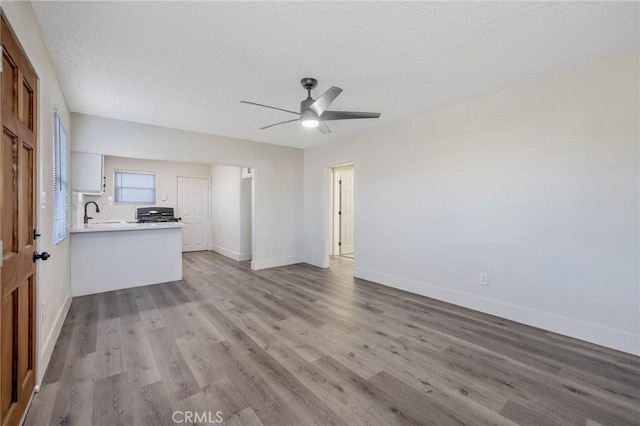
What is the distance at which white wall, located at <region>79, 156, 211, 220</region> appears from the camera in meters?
6.30

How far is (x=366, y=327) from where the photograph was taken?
291 cm

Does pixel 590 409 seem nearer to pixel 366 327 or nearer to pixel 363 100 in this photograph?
pixel 366 327

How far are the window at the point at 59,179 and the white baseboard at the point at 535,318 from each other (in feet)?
13.4

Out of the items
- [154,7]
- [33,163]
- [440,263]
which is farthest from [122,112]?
[440,263]

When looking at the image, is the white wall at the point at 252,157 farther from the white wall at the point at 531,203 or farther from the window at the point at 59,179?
the white wall at the point at 531,203

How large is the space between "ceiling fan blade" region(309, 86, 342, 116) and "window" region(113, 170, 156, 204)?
19.3 feet

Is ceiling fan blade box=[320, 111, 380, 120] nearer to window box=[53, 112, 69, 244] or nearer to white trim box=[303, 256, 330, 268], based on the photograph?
window box=[53, 112, 69, 244]

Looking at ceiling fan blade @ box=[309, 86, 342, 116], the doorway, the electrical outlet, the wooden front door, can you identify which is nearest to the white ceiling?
ceiling fan blade @ box=[309, 86, 342, 116]

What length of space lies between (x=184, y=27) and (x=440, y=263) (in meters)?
3.60

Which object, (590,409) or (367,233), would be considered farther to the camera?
(367,233)

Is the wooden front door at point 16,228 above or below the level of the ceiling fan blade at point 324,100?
below

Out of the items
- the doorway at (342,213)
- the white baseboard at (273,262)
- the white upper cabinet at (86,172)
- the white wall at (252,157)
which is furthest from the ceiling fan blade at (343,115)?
the doorway at (342,213)

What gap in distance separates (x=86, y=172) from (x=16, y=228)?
285cm

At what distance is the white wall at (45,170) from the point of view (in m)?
1.69
